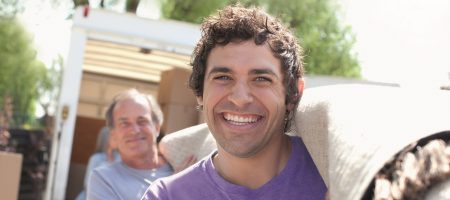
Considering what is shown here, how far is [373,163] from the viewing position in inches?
50.2

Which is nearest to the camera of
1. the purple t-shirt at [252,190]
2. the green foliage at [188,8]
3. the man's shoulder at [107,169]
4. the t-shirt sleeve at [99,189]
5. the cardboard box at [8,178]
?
the purple t-shirt at [252,190]

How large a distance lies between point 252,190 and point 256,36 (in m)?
0.48

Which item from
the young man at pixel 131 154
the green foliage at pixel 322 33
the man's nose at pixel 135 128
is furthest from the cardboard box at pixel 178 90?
the green foliage at pixel 322 33

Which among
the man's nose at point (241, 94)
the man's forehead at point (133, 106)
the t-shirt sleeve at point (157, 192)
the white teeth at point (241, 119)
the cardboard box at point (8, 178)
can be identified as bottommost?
the cardboard box at point (8, 178)

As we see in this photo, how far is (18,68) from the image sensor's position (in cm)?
3691

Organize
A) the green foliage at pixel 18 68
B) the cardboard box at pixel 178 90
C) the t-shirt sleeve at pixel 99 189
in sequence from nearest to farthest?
the t-shirt sleeve at pixel 99 189 < the cardboard box at pixel 178 90 < the green foliage at pixel 18 68

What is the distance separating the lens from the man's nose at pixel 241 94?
74.3 inches

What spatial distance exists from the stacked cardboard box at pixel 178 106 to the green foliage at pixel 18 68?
20590mm

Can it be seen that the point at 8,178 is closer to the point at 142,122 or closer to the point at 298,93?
the point at 142,122

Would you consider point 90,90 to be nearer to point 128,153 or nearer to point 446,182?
point 128,153

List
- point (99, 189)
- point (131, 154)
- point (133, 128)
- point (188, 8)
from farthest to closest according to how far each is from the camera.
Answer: point (188, 8) → point (133, 128) → point (131, 154) → point (99, 189)

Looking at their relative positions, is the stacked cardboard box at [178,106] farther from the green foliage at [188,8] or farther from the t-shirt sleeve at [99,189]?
the green foliage at [188,8]

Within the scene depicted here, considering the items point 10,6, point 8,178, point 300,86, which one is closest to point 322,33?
point 10,6

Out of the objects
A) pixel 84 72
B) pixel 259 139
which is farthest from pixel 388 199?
pixel 84 72
